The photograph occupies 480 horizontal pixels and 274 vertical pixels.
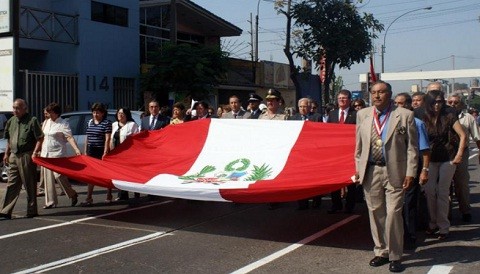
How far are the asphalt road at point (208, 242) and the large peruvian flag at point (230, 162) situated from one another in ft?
2.06

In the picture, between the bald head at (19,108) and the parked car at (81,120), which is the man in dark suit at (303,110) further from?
the parked car at (81,120)

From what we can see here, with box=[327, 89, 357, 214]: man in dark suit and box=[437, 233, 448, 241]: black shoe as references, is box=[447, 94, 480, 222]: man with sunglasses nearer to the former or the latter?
box=[437, 233, 448, 241]: black shoe

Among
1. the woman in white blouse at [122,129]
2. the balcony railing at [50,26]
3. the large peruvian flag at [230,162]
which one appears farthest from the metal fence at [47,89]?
the large peruvian flag at [230,162]

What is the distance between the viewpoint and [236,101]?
10.8 metres

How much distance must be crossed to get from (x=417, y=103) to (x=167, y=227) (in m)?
3.85

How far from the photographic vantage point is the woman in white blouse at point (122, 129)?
11195mm

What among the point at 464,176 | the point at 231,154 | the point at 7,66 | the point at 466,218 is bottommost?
the point at 466,218

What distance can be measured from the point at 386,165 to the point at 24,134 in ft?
18.6

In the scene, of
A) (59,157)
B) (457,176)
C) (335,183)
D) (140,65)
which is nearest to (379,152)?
(335,183)

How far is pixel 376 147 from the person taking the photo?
6.43m

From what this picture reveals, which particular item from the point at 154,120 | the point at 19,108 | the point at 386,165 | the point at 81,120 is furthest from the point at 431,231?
the point at 81,120

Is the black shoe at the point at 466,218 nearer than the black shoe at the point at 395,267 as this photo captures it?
No

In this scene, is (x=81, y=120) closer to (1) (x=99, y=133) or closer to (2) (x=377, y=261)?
(1) (x=99, y=133)

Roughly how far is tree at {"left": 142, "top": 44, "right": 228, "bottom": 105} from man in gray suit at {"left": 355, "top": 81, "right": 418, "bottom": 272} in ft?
52.4
